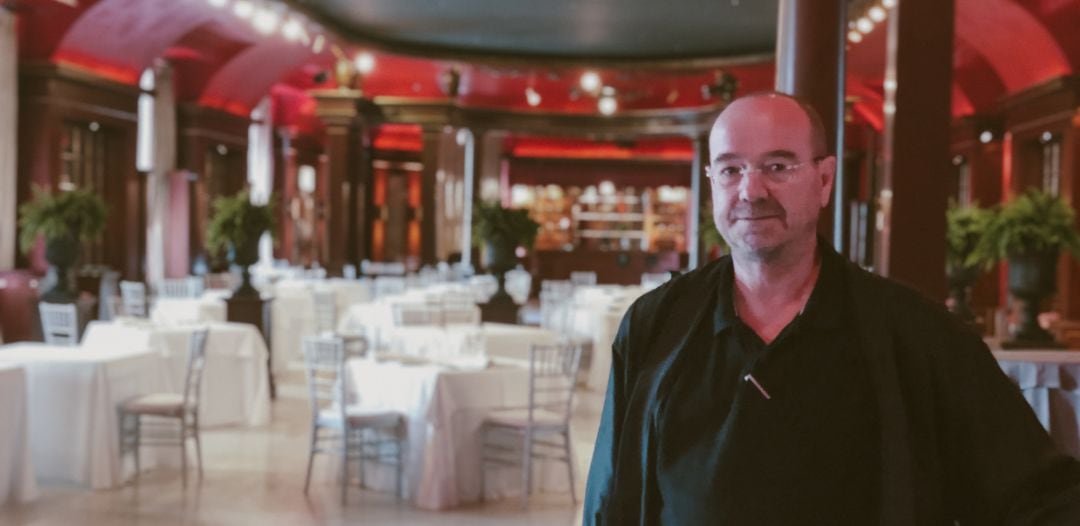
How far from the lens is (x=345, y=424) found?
693 centimetres

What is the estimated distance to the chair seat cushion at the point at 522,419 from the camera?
695cm

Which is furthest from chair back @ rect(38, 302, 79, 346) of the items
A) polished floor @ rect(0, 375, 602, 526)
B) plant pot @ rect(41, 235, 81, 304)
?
polished floor @ rect(0, 375, 602, 526)

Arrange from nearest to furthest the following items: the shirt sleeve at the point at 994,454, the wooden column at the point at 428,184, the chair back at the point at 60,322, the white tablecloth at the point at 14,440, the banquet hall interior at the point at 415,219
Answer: the shirt sleeve at the point at 994,454, the white tablecloth at the point at 14,440, the banquet hall interior at the point at 415,219, the chair back at the point at 60,322, the wooden column at the point at 428,184

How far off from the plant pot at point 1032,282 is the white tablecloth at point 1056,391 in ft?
15.4

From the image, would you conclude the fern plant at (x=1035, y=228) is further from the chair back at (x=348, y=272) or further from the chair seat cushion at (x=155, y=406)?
the chair back at (x=348, y=272)

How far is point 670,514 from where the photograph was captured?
5.04 feet

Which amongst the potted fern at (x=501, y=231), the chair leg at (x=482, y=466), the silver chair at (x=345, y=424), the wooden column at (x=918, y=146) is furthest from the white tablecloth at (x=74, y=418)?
the potted fern at (x=501, y=231)

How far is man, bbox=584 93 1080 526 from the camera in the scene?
1410 millimetres

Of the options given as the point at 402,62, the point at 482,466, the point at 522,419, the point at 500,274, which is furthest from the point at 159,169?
the point at 522,419

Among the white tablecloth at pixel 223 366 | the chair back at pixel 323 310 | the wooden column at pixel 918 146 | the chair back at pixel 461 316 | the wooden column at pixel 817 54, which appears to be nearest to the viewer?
the wooden column at pixel 817 54

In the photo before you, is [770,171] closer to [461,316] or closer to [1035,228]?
[1035,228]

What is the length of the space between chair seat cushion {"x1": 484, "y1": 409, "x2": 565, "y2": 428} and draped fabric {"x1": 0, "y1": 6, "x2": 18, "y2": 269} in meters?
7.32

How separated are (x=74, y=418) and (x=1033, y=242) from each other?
18.8 ft

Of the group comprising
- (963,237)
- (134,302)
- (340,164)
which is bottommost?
(134,302)
